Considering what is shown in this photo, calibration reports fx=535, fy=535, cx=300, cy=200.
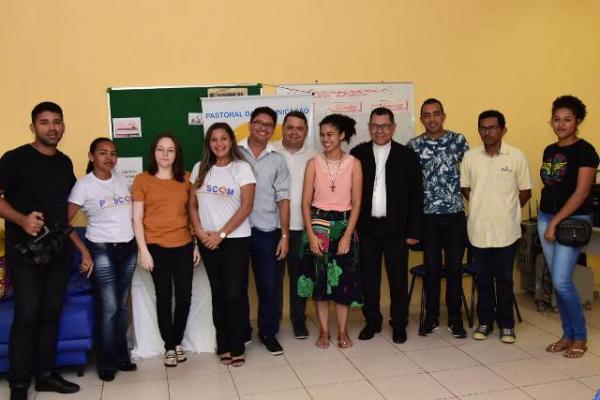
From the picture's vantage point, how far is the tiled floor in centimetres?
290

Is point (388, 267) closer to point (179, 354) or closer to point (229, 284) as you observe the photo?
point (229, 284)

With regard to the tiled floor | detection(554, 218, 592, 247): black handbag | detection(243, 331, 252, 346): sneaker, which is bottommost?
the tiled floor

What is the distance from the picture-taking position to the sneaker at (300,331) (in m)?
3.83

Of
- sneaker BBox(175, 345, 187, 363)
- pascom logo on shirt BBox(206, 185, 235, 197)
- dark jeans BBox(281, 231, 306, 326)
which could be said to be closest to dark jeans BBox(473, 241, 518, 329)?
dark jeans BBox(281, 231, 306, 326)

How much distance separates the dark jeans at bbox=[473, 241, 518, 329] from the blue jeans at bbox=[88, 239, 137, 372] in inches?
89.1

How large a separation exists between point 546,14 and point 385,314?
2.95 meters

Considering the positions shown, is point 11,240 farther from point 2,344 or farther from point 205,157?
point 205,157

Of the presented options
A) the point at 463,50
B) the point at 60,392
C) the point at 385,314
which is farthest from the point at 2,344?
the point at 463,50

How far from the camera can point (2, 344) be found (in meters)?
3.07

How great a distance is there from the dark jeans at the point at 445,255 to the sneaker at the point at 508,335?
299 millimetres

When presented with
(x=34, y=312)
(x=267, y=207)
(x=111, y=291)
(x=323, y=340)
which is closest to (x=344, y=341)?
(x=323, y=340)

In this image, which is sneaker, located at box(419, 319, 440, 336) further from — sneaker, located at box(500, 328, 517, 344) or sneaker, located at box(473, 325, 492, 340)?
sneaker, located at box(500, 328, 517, 344)

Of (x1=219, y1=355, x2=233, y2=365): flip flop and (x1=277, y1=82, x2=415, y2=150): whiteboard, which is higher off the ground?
(x1=277, y1=82, x2=415, y2=150): whiteboard

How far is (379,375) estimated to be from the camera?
10.3 feet
